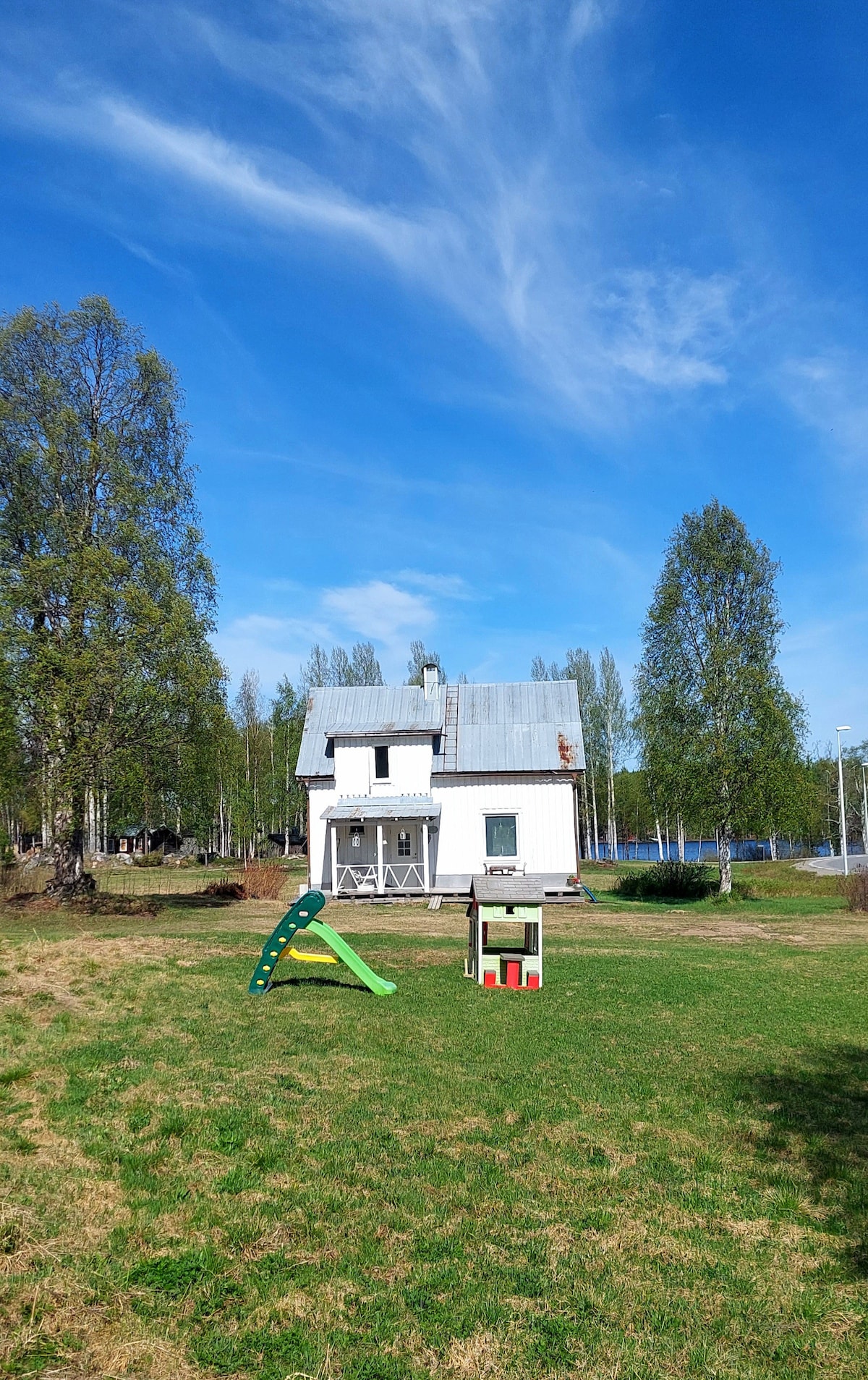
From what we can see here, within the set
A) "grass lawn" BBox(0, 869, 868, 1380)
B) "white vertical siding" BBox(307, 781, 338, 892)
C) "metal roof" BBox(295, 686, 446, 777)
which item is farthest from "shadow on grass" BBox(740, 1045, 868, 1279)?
"white vertical siding" BBox(307, 781, 338, 892)

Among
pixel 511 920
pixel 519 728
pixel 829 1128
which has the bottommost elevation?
pixel 829 1128

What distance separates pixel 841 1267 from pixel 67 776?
63.7ft

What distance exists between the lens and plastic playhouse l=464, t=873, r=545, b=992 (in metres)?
12.0

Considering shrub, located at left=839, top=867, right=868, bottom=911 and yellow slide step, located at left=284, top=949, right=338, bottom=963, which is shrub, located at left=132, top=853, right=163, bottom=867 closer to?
shrub, located at left=839, top=867, right=868, bottom=911

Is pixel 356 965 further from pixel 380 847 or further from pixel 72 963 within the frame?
pixel 380 847

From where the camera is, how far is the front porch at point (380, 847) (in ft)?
94.3

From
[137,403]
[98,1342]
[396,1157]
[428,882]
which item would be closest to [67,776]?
[137,403]

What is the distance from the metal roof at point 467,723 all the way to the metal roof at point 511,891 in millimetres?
17301

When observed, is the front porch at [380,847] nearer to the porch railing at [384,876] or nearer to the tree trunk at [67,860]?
the porch railing at [384,876]

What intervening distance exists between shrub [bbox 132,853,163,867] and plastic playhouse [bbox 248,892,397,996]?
4286 cm

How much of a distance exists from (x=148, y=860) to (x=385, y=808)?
2903cm

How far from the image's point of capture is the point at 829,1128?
6.47m

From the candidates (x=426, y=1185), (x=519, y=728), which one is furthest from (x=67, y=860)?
(x=426, y=1185)

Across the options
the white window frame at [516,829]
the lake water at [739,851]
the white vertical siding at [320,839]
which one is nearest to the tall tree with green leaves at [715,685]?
the white window frame at [516,829]
